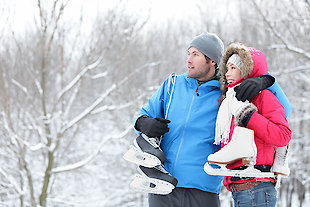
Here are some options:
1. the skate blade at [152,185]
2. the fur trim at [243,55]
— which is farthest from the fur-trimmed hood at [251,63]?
the skate blade at [152,185]

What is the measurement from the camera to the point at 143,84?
49.1ft

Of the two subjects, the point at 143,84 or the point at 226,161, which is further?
the point at 143,84

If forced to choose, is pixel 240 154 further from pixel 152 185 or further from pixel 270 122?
pixel 152 185

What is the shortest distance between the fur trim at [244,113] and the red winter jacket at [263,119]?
0.09 ft

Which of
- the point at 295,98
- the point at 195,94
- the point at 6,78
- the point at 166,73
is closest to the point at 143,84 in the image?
the point at 166,73

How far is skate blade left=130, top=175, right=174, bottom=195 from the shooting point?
1.78 m

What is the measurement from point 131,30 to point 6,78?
272 centimetres

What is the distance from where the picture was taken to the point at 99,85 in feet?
71.1

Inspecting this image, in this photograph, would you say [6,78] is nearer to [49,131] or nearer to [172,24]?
[49,131]

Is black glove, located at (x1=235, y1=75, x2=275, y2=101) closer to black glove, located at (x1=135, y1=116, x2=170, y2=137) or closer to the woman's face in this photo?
the woman's face

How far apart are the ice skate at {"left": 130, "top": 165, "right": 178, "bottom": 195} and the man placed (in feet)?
0.33

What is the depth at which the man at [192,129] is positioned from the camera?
1.88 meters

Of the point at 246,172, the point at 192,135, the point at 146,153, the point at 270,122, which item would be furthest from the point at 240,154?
the point at 146,153

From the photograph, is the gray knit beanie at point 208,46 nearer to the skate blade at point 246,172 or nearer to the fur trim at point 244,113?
the fur trim at point 244,113
